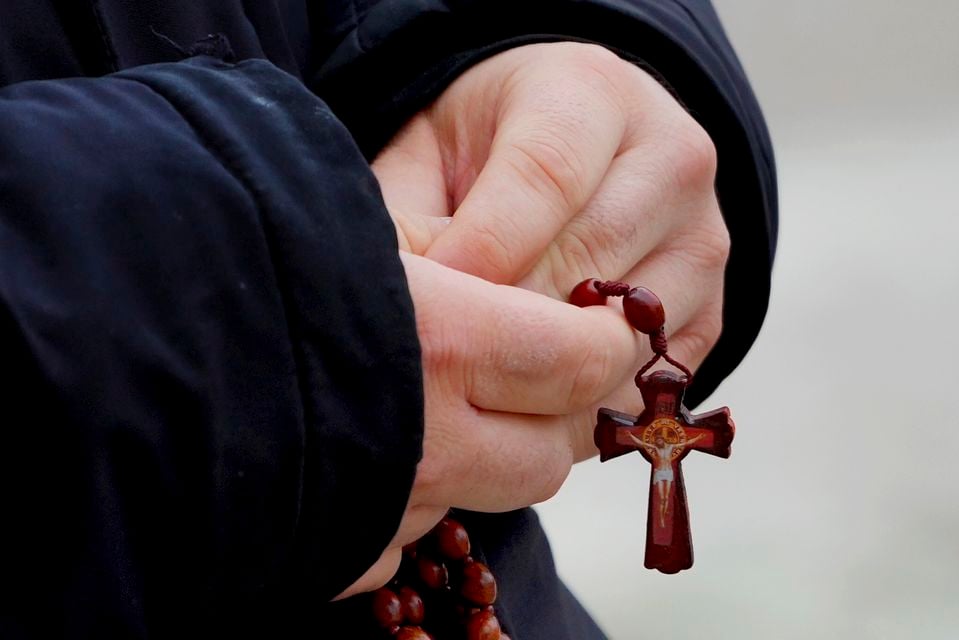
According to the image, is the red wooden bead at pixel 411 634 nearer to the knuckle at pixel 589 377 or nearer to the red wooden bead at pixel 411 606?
the red wooden bead at pixel 411 606

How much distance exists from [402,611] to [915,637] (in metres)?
0.62

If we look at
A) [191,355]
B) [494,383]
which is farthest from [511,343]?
[191,355]

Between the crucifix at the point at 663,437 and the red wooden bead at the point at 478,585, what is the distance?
7 centimetres

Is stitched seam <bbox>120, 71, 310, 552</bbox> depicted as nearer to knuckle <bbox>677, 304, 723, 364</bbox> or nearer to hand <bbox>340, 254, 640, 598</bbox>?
hand <bbox>340, 254, 640, 598</bbox>

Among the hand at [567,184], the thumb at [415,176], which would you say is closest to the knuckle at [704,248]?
the hand at [567,184]

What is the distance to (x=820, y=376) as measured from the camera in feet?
3.84

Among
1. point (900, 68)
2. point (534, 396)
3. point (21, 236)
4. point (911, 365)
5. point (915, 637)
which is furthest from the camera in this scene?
point (900, 68)

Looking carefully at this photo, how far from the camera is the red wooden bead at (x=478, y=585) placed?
1.56 feet

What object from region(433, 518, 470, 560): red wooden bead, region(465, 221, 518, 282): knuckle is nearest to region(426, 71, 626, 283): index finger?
region(465, 221, 518, 282): knuckle

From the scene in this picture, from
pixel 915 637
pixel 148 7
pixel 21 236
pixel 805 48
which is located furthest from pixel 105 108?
pixel 805 48

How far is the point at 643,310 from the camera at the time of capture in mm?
434

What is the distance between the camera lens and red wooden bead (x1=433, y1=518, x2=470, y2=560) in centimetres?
48

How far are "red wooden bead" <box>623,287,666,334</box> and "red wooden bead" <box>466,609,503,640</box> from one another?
138mm

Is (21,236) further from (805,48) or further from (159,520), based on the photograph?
(805,48)
